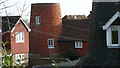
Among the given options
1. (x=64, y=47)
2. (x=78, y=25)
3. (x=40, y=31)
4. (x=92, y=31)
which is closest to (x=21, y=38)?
(x=40, y=31)

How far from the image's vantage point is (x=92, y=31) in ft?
29.2

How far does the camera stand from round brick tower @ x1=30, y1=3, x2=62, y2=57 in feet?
80.9

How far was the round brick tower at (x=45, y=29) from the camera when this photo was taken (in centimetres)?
2467

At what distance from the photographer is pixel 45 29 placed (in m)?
25.3

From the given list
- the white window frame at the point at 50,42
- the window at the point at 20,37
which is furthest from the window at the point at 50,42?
the window at the point at 20,37

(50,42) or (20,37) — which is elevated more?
(20,37)

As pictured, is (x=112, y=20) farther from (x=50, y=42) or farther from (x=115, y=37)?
(x=50, y=42)

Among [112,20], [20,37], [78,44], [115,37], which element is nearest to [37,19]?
[20,37]

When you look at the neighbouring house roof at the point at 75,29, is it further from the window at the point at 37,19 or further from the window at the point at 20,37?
the window at the point at 20,37

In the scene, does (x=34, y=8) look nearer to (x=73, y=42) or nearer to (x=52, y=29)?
(x=52, y=29)

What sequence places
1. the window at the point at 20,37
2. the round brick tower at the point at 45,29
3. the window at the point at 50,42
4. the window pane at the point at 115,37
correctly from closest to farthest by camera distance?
the window pane at the point at 115,37 < the window at the point at 20,37 < the round brick tower at the point at 45,29 < the window at the point at 50,42

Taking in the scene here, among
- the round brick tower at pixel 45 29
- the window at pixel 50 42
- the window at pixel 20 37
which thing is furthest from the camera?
the window at pixel 50 42

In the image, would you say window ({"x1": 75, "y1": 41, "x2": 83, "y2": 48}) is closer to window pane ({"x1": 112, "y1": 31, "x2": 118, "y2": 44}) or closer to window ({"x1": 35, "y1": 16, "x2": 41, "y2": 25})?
window ({"x1": 35, "y1": 16, "x2": 41, "y2": 25})

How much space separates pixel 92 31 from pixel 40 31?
16603mm
